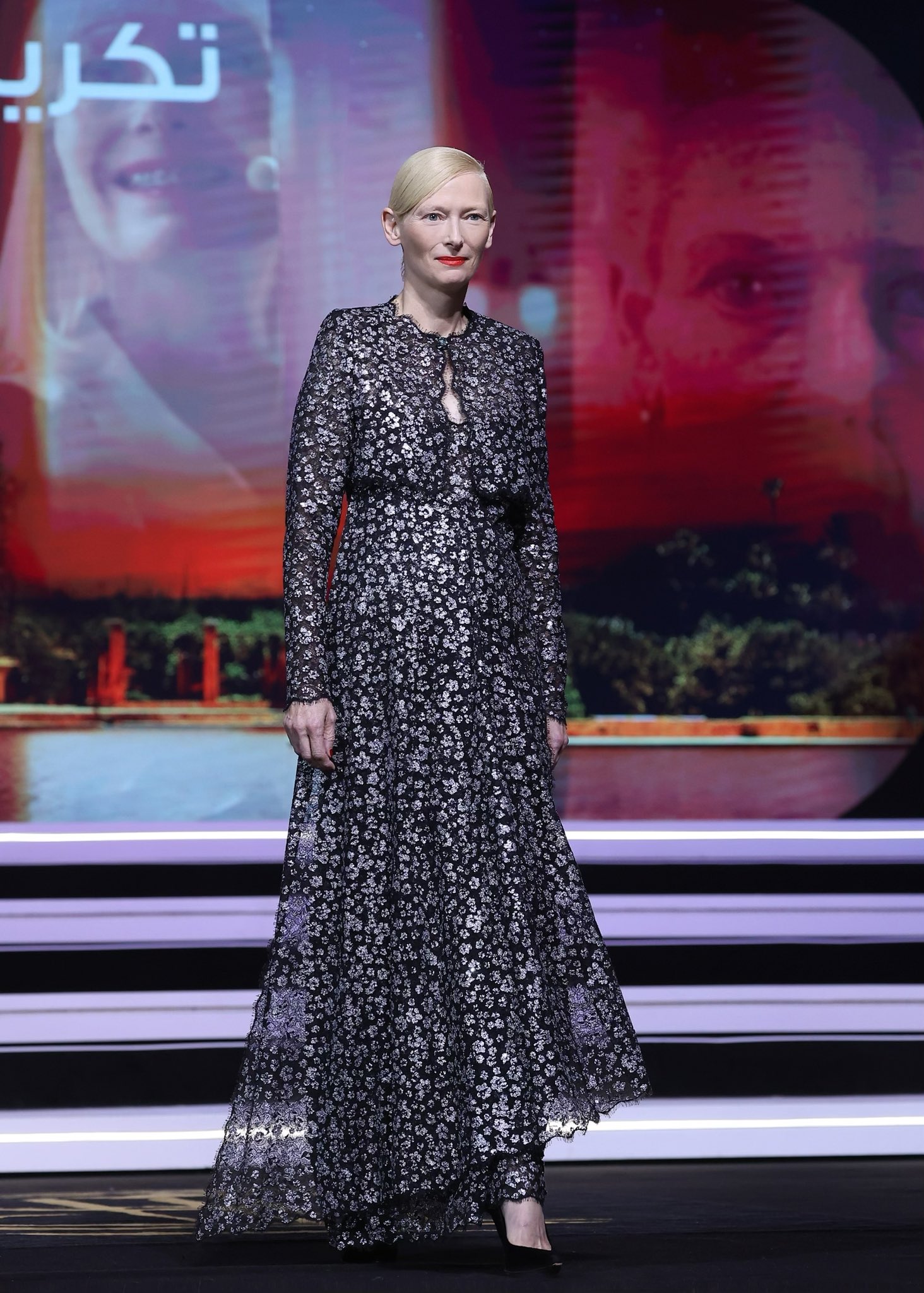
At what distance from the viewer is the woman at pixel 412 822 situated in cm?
190

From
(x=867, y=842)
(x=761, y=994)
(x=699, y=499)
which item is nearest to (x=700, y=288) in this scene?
(x=699, y=499)

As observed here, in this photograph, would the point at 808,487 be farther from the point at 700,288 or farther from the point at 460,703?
the point at 460,703

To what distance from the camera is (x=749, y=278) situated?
12.1 ft

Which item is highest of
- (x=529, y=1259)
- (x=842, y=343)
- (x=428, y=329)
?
(x=842, y=343)

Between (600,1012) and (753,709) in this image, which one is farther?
(753,709)

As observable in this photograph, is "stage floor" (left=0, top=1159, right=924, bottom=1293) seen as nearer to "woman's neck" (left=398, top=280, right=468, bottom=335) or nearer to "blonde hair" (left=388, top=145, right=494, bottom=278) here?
"woman's neck" (left=398, top=280, right=468, bottom=335)

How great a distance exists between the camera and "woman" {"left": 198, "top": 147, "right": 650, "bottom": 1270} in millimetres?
1896

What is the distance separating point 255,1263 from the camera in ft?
6.27

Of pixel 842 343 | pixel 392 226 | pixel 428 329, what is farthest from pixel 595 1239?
pixel 842 343

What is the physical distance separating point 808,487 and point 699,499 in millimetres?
240

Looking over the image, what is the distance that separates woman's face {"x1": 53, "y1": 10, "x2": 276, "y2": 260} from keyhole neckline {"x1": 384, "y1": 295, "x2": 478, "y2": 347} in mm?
1633

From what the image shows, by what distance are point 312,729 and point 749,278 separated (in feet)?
6.89

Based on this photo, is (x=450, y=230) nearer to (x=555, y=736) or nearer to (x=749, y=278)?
(x=555, y=736)

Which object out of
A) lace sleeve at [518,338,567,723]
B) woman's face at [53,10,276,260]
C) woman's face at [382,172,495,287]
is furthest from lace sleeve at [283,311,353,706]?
woman's face at [53,10,276,260]
